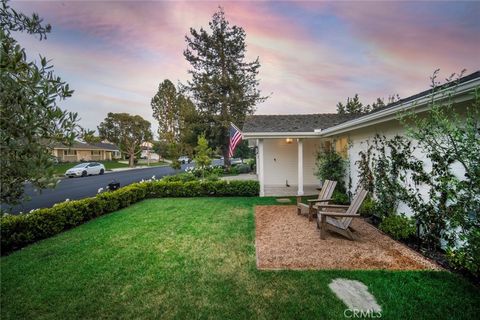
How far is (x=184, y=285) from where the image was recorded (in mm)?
3479

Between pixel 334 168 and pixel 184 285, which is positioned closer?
pixel 184 285

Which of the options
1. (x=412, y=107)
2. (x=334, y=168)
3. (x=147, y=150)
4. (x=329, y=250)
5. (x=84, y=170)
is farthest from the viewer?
(x=147, y=150)

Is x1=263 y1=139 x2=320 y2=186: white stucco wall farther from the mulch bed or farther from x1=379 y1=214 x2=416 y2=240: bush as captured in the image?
x1=379 y1=214 x2=416 y2=240: bush

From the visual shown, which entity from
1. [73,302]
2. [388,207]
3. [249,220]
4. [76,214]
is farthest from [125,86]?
[388,207]

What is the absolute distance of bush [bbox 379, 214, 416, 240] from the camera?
16.4ft

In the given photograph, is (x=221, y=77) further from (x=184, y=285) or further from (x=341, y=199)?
(x=184, y=285)

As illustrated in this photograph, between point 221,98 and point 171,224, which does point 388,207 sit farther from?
point 221,98

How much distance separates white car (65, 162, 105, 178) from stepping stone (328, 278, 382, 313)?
2473 cm

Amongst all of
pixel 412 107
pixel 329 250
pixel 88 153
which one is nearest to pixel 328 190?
pixel 329 250

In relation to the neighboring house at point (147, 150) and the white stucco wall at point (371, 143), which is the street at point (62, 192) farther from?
the neighboring house at point (147, 150)

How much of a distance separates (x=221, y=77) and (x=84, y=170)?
16.8 m

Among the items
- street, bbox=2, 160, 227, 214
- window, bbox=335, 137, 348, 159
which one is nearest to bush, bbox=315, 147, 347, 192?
window, bbox=335, 137, 348, 159

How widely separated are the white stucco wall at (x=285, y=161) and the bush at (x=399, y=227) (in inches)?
312

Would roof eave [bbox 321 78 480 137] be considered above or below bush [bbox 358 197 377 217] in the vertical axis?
above
